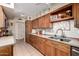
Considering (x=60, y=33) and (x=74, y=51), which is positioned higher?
(x=60, y=33)

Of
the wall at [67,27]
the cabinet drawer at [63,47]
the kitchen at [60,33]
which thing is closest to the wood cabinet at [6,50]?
the kitchen at [60,33]

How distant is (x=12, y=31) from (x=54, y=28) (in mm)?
1268

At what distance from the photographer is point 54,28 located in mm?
3723

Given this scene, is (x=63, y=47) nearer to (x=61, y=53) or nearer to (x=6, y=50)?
(x=61, y=53)

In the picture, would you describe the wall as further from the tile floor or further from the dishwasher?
the tile floor

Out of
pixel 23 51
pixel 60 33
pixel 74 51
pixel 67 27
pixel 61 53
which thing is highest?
pixel 67 27

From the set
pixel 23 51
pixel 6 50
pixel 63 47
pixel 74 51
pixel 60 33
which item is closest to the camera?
pixel 74 51

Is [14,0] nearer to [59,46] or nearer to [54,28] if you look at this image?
[59,46]

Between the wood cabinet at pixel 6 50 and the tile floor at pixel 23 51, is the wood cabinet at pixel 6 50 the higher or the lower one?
the higher one

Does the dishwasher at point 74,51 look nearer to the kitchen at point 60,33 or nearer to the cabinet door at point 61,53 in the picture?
the kitchen at point 60,33

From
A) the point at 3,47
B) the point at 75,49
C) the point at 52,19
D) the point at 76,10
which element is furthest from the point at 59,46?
the point at 52,19

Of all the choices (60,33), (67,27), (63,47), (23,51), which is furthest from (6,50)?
(23,51)

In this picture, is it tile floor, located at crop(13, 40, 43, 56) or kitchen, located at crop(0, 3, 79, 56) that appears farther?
tile floor, located at crop(13, 40, 43, 56)

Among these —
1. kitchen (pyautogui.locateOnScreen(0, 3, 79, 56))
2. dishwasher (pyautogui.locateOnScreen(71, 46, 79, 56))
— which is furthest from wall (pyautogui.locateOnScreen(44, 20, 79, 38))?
dishwasher (pyautogui.locateOnScreen(71, 46, 79, 56))
